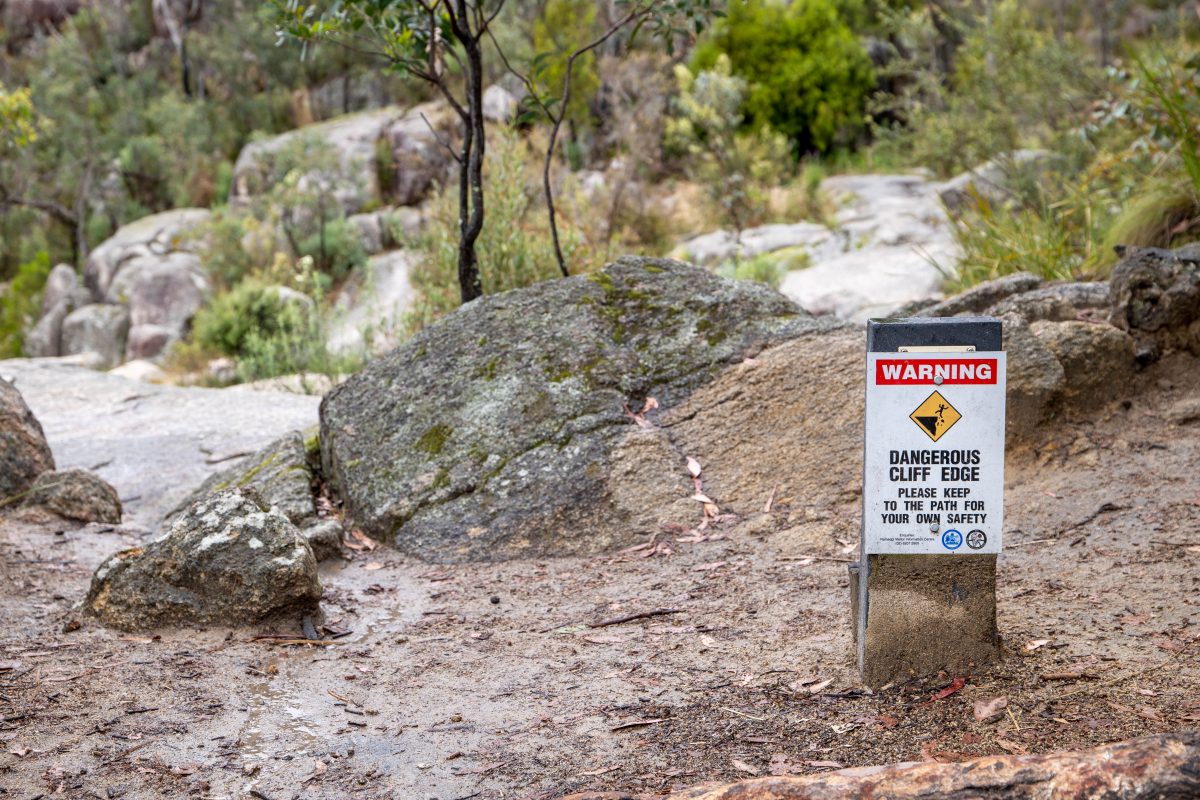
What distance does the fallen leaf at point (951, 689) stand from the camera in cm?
261

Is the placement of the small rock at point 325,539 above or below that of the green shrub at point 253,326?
below

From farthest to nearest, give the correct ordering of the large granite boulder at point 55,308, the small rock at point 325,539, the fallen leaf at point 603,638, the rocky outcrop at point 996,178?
the large granite boulder at point 55,308 < the rocky outcrop at point 996,178 < the small rock at point 325,539 < the fallen leaf at point 603,638

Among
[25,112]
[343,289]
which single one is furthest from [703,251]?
[25,112]

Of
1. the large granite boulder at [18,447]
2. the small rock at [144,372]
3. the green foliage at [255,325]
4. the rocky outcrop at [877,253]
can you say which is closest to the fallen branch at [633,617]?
the large granite boulder at [18,447]

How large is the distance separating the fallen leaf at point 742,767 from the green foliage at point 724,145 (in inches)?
573

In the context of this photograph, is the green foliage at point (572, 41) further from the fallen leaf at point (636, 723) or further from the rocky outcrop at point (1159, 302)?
the fallen leaf at point (636, 723)

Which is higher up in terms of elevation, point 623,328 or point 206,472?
point 623,328

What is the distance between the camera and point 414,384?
16.6 feet

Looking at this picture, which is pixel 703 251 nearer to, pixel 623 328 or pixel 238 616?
pixel 623 328

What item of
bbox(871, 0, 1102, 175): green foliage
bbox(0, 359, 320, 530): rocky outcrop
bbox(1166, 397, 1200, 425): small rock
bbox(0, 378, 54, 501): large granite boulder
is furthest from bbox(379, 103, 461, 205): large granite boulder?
bbox(1166, 397, 1200, 425): small rock

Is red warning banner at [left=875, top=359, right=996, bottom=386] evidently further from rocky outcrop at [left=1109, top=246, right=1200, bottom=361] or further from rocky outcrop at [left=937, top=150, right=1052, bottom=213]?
rocky outcrop at [left=937, top=150, right=1052, bottom=213]

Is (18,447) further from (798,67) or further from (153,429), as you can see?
(798,67)

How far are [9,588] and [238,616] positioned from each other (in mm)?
1024

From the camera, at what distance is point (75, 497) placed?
16.3ft
